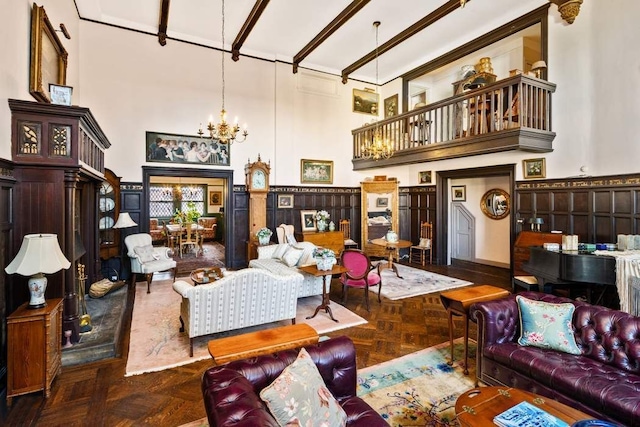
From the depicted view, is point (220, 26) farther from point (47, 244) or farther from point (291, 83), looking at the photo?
point (47, 244)

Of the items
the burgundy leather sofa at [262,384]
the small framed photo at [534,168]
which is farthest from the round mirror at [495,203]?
the burgundy leather sofa at [262,384]

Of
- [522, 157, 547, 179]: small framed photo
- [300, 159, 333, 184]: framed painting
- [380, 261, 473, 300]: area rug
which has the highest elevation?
[300, 159, 333, 184]: framed painting

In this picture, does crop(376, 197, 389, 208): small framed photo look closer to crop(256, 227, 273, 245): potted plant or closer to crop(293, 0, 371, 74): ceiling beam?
crop(256, 227, 273, 245): potted plant

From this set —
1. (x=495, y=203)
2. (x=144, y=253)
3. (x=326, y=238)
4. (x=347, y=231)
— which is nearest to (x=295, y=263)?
(x=144, y=253)

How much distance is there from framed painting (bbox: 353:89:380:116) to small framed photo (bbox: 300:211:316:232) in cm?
340

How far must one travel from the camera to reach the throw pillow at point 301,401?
58.1 inches

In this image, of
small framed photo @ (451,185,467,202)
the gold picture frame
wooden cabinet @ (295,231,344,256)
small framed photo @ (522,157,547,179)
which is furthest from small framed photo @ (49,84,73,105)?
small framed photo @ (451,185,467,202)

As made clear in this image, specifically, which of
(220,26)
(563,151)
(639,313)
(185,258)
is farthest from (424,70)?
(185,258)

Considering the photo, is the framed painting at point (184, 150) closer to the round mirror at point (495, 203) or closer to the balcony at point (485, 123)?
the balcony at point (485, 123)

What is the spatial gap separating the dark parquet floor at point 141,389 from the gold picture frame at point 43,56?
295 cm

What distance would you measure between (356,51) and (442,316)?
655 cm

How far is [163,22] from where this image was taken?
21.2 feet

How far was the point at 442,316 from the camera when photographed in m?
4.51

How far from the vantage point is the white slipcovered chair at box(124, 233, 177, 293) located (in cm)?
577
